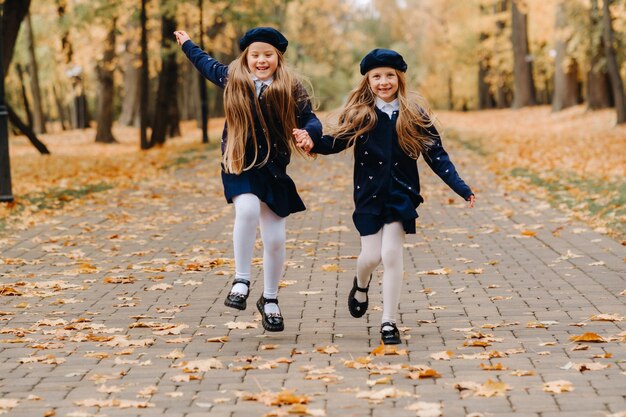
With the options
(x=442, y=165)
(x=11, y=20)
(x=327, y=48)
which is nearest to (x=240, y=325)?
(x=442, y=165)

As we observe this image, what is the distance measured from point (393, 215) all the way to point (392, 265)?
30 centimetres

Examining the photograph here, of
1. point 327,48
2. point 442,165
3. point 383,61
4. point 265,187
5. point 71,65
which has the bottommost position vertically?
point 265,187

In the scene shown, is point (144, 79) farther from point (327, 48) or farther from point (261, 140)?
point (327, 48)

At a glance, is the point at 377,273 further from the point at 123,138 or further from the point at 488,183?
the point at 123,138

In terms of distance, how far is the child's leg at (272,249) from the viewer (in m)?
6.55

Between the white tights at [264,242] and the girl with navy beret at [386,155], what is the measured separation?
563 millimetres

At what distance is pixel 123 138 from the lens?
3756cm

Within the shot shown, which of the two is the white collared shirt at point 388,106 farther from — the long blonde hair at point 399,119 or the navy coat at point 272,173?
the navy coat at point 272,173

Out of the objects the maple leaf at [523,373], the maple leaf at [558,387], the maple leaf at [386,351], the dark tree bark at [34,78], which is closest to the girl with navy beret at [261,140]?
the maple leaf at [386,351]

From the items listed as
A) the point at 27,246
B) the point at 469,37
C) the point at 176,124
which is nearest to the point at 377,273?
the point at 27,246

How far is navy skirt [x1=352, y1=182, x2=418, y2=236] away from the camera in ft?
20.1

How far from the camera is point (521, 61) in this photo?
4584cm

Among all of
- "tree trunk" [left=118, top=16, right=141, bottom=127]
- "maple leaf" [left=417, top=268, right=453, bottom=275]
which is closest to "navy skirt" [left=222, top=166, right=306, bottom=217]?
"maple leaf" [left=417, top=268, right=453, bottom=275]

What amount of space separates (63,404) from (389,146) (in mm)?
2479
